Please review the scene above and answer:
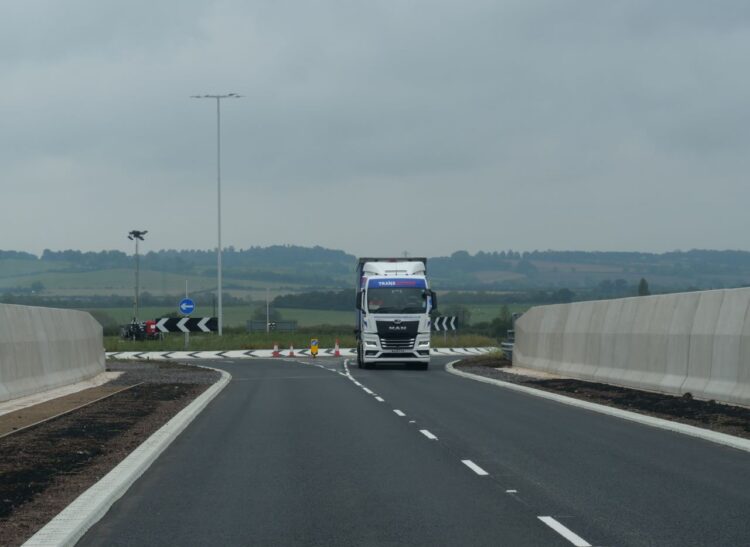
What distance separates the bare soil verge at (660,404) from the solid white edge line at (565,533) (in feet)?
25.2

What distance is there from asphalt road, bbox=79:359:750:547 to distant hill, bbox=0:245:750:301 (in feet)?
221

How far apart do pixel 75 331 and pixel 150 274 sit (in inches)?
3822

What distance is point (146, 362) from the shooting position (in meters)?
49.7

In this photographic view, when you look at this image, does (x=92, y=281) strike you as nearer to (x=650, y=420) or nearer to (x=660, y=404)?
(x=660, y=404)

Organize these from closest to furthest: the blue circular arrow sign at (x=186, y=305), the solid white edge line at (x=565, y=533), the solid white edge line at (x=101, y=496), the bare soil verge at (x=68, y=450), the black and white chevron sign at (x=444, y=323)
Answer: the solid white edge line at (x=565, y=533) < the solid white edge line at (x=101, y=496) < the bare soil verge at (x=68, y=450) < the blue circular arrow sign at (x=186, y=305) < the black and white chevron sign at (x=444, y=323)

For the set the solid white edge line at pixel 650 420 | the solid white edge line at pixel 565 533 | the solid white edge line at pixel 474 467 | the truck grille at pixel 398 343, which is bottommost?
the solid white edge line at pixel 650 420

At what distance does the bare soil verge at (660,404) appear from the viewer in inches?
741

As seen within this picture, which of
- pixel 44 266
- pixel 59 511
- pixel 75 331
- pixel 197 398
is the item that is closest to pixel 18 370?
pixel 197 398

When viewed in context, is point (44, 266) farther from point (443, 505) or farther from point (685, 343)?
point (443, 505)

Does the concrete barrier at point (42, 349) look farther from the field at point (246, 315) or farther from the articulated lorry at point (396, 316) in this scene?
the field at point (246, 315)

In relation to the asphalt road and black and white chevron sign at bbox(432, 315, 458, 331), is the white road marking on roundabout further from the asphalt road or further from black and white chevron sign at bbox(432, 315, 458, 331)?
black and white chevron sign at bbox(432, 315, 458, 331)

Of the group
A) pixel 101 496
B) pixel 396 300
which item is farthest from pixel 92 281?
pixel 101 496

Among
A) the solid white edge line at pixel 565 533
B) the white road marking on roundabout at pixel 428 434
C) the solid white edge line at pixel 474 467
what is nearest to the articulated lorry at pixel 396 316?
the white road marking on roundabout at pixel 428 434

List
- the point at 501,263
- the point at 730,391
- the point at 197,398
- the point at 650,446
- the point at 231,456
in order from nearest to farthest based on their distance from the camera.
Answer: the point at 231,456 → the point at 650,446 → the point at 730,391 → the point at 197,398 → the point at 501,263
